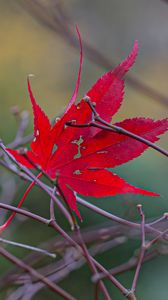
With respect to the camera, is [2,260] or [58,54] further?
[58,54]

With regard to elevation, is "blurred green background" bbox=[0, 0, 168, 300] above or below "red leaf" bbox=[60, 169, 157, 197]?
above

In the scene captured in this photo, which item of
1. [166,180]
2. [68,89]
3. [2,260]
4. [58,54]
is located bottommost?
[166,180]

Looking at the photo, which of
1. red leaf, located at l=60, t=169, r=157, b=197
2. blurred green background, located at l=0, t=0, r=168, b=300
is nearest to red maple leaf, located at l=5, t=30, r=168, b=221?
red leaf, located at l=60, t=169, r=157, b=197

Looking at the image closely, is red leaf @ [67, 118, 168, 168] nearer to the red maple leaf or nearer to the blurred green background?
the red maple leaf

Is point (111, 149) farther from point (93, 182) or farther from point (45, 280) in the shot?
point (45, 280)

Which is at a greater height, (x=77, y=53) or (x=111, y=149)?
(x=77, y=53)

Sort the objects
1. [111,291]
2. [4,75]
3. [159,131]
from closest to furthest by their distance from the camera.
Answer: [159,131] → [111,291] → [4,75]

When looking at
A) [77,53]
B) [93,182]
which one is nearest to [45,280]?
[93,182]

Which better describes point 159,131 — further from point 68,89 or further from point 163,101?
point 68,89

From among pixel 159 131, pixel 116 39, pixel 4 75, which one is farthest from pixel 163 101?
pixel 116 39
